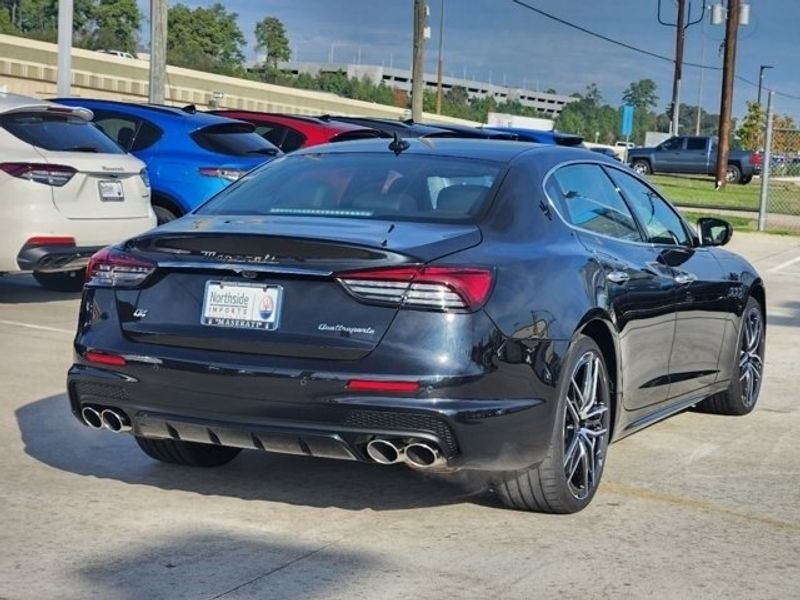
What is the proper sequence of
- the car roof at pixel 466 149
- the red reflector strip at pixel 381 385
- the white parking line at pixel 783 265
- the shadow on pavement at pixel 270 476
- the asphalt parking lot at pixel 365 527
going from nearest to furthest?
the asphalt parking lot at pixel 365 527
the red reflector strip at pixel 381 385
the shadow on pavement at pixel 270 476
the car roof at pixel 466 149
the white parking line at pixel 783 265

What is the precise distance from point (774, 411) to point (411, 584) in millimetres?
4216

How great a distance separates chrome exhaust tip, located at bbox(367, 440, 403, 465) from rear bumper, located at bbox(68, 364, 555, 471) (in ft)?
0.09

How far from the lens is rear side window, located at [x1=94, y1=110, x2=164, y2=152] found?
1262 centimetres

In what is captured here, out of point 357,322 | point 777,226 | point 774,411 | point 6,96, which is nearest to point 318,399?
point 357,322

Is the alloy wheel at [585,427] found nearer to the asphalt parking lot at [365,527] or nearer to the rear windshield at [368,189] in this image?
the asphalt parking lot at [365,527]

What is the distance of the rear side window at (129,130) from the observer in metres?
12.6

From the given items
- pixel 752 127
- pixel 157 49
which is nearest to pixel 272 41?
pixel 752 127

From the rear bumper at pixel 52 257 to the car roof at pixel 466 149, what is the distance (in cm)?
422

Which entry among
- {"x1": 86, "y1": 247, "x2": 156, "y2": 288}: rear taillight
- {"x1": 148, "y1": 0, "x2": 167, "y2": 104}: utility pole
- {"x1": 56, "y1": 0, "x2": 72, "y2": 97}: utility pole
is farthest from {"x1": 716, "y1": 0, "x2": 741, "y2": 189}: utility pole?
{"x1": 86, "y1": 247, "x2": 156, "y2": 288}: rear taillight

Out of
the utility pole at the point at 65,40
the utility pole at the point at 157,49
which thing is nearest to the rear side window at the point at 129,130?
the utility pole at the point at 65,40

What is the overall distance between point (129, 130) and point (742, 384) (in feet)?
23.3

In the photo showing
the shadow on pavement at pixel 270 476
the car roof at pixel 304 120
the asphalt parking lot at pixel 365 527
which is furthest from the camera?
→ the car roof at pixel 304 120

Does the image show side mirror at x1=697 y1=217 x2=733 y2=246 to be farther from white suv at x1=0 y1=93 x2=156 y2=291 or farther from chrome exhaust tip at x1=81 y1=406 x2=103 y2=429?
white suv at x1=0 y1=93 x2=156 y2=291

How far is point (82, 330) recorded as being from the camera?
18.0ft
